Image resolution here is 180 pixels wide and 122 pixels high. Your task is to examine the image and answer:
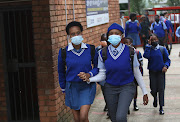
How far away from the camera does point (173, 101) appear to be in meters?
8.39

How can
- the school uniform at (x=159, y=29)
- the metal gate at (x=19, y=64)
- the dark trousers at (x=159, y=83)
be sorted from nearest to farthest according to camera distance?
the metal gate at (x=19, y=64), the dark trousers at (x=159, y=83), the school uniform at (x=159, y=29)

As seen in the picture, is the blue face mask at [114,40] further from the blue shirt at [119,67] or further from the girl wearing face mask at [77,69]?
the girl wearing face mask at [77,69]

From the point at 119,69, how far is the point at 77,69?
1.95 feet

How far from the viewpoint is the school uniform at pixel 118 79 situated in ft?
15.7

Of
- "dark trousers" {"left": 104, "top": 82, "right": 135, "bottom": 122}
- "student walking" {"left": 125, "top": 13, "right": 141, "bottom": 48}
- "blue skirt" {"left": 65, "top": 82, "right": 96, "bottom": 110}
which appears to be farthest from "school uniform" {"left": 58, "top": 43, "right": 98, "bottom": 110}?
"student walking" {"left": 125, "top": 13, "right": 141, "bottom": 48}

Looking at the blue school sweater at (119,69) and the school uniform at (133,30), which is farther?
the school uniform at (133,30)

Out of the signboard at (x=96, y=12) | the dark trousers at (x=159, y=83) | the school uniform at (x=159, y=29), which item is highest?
the signboard at (x=96, y=12)

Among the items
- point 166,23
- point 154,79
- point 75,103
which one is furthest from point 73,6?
point 166,23

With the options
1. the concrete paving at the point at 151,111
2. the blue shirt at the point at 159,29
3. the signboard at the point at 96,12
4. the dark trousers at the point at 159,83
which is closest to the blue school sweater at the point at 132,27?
the blue shirt at the point at 159,29

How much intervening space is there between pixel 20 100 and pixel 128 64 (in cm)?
277

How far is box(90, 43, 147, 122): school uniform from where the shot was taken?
15.7 feet

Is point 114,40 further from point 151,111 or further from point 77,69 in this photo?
point 151,111

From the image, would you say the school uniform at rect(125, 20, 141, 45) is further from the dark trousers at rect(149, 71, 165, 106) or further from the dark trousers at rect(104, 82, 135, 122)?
the dark trousers at rect(104, 82, 135, 122)

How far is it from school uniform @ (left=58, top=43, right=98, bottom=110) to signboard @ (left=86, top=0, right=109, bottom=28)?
345 cm
